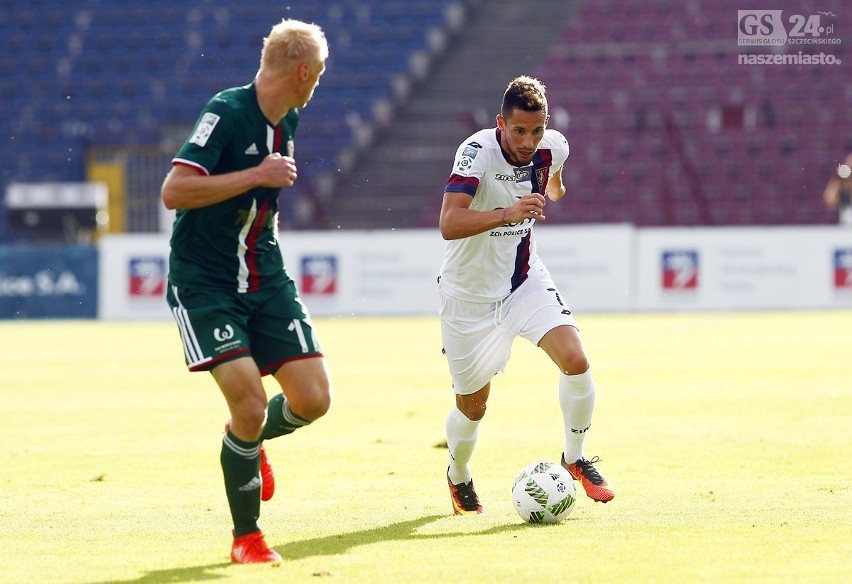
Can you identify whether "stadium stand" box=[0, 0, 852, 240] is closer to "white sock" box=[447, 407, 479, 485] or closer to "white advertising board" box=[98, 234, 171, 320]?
"white advertising board" box=[98, 234, 171, 320]

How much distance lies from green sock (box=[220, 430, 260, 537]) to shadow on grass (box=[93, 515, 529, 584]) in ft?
0.65

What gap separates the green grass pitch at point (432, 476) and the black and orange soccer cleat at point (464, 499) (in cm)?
13

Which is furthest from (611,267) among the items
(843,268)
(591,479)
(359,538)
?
(359,538)

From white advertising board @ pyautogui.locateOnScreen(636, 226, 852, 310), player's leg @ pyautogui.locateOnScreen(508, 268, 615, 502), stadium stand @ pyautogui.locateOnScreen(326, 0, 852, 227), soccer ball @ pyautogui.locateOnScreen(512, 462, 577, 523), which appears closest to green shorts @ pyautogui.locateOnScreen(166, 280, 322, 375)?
soccer ball @ pyautogui.locateOnScreen(512, 462, 577, 523)

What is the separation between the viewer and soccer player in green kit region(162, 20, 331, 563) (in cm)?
592

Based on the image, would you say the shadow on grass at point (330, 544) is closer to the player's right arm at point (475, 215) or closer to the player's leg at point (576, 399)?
the player's leg at point (576, 399)

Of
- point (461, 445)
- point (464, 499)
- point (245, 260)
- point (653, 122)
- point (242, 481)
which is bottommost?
point (464, 499)

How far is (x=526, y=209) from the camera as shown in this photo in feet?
22.4

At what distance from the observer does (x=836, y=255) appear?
26250 millimetres

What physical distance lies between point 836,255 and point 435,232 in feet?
24.9

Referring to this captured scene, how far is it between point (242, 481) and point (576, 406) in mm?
2083

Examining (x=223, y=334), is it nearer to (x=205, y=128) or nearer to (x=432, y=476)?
(x=205, y=128)

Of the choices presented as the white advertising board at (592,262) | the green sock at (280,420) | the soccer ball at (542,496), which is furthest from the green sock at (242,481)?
the white advertising board at (592,262)

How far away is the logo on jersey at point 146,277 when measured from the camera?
2811 cm
